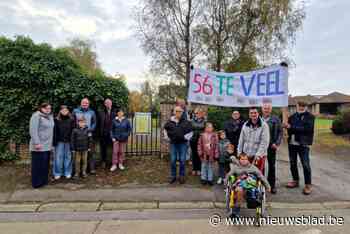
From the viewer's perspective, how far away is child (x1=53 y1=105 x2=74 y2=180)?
5.05 meters

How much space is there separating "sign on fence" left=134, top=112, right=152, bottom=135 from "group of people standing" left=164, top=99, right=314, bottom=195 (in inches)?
76.0

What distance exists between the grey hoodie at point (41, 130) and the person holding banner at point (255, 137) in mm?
3880

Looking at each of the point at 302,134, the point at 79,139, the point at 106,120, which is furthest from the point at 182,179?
the point at 302,134

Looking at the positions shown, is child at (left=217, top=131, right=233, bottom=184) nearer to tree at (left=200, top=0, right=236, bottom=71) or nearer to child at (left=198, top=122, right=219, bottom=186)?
child at (left=198, top=122, right=219, bottom=186)

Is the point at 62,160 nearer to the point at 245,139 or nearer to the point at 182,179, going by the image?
the point at 182,179

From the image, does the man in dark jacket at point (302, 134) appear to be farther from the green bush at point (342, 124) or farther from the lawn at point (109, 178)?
the green bush at point (342, 124)

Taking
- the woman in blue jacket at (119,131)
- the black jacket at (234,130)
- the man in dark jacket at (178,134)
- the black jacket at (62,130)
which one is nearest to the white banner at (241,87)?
the black jacket at (234,130)

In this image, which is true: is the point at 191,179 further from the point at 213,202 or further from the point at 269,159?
the point at 269,159

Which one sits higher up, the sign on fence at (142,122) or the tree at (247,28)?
the tree at (247,28)

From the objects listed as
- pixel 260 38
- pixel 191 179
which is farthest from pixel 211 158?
pixel 260 38

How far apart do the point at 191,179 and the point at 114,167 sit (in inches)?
76.2

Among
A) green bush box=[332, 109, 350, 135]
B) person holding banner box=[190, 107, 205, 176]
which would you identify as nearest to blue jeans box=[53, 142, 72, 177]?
person holding banner box=[190, 107, 205, 176]

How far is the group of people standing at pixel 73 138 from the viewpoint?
4770 millimetres

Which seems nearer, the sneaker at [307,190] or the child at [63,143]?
the sneaker at [307,190]
